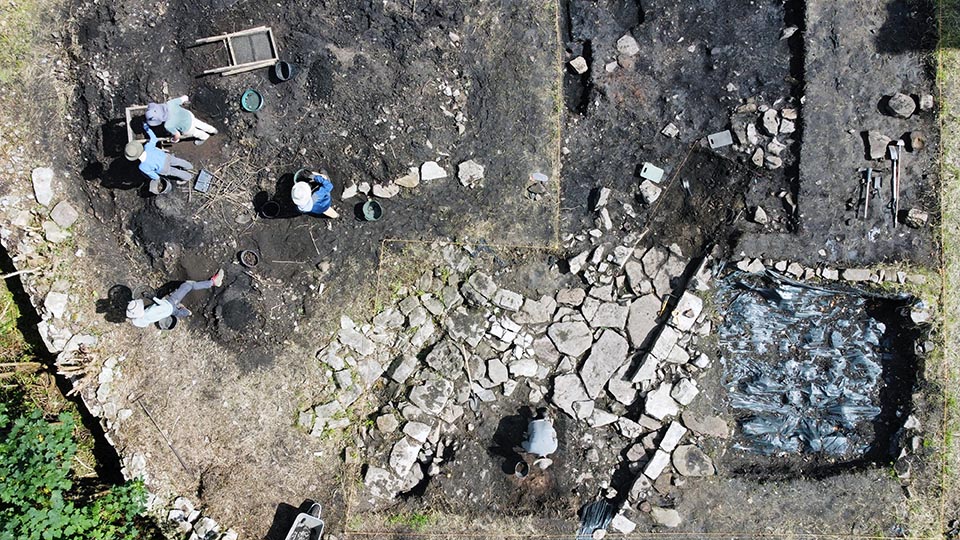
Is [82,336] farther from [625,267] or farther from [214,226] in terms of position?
[625,267]

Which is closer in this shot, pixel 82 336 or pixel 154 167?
pixel 154 167

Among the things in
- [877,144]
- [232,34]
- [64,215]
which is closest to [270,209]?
[232,34]

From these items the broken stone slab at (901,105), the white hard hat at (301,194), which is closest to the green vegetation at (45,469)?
the white hard hat at (301,194)

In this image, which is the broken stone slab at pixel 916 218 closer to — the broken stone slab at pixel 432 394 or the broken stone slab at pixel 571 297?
the broken stone slab at pixel 571 297

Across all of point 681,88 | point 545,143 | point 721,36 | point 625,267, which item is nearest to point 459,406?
point 625,267

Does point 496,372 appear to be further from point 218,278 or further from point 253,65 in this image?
point 253,65

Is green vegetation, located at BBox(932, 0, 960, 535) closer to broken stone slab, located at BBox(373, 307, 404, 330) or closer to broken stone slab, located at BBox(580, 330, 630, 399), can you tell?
broken stone slab, located at BBox(580, 330, 630, 399)
